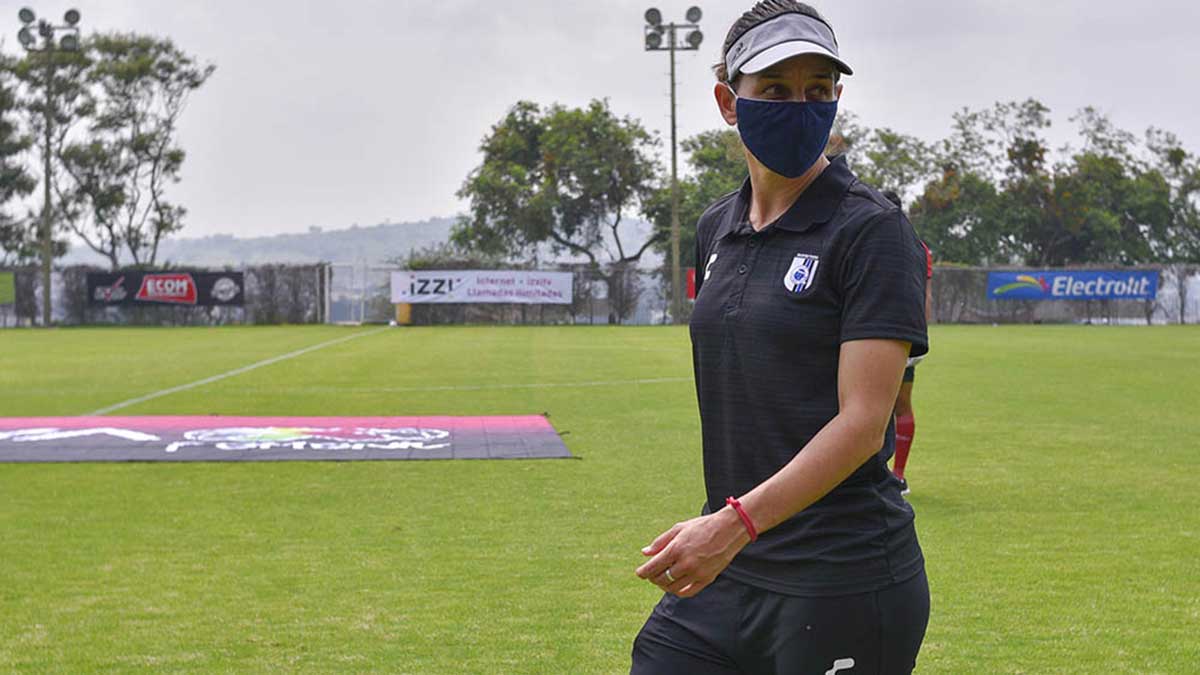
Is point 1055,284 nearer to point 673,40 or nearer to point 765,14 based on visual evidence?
→ point 673,40

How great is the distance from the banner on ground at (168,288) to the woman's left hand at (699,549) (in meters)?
48.5

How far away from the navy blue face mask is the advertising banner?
29.1ft

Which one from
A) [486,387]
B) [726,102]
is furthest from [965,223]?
[726,102]

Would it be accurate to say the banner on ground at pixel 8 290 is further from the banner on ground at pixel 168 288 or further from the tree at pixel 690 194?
the tree at pixel 690 194

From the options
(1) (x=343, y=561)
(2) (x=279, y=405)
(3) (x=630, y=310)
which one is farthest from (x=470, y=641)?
(3) (x=630, y=310)

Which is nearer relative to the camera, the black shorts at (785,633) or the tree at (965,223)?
the black shorts at (785,633)

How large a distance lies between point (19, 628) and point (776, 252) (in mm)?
4559

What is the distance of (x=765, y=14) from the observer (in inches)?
100

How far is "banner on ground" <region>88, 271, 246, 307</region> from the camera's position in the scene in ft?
160

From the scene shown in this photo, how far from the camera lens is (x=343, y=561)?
723 cm

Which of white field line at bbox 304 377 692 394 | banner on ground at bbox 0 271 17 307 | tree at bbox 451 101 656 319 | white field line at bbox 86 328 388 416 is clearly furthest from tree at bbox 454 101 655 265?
white field line at bbox 304 377 692 394

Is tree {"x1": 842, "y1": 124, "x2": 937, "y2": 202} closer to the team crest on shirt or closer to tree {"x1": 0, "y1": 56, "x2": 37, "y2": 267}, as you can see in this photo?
tree {"x1": 0, "y1": 56, "x2": 37, "y2": 267}

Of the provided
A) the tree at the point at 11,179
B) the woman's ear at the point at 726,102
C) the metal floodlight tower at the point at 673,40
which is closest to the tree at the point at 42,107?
the tree at the point at 11,179

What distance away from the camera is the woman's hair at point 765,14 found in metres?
2.52
